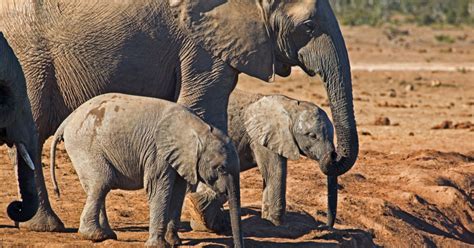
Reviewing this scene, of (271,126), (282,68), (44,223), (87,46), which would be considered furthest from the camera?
(271,126)

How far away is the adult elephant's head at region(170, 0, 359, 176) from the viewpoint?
9906 mm

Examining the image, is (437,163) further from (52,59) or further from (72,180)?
(52,59)

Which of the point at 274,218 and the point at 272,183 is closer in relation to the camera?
the point at 274,218

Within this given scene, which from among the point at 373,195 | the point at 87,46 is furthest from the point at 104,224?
the point at 373,195

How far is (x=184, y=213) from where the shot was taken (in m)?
11.1

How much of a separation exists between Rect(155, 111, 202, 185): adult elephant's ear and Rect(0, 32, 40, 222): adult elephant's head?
962 millimetres

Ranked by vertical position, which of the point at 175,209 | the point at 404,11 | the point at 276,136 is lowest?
the point at 404,11

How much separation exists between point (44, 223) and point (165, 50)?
1.52m

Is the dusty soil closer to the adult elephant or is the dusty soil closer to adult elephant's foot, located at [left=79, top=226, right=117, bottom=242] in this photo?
adult elephant's foot, located at [left=79, top=226, right=117, bottom=242]

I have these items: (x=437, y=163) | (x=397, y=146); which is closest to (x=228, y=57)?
(x=437, y=163)

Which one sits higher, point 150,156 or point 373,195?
point 150,156

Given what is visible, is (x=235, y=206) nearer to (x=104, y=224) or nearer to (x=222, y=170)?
(x=222, y=170)

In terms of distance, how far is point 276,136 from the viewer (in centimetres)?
1098

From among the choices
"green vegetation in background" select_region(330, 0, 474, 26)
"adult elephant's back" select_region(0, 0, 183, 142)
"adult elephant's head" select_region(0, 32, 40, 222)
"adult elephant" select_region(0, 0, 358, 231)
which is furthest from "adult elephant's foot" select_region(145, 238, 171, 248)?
"green vegetation in background" select_region(330, 0, 474, 26)
